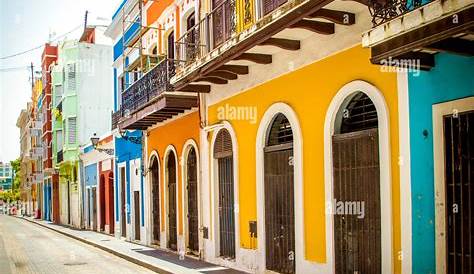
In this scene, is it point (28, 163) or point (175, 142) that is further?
point (28, 163)

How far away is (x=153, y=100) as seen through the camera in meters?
14.6

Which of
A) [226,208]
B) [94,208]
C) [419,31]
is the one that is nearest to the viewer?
[419,31]

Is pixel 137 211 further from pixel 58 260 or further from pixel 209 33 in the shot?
pixel 209 33

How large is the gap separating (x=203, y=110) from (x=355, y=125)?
579 cm

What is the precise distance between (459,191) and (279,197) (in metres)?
4.25

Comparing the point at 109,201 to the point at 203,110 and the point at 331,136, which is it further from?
the point at 331,136

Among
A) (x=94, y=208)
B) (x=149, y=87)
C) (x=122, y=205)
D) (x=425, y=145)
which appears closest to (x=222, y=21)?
(x=149, y=87)

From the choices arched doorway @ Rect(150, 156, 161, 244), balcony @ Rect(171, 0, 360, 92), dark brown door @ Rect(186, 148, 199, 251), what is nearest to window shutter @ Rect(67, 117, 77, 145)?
arched doorway @ Rect(150, 156, 161, 244)

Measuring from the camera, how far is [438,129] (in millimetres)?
6426

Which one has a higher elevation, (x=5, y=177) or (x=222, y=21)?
(x=222, y=21)

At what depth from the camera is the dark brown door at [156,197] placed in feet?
57.5

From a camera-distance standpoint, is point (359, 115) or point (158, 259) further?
point (158, 259)

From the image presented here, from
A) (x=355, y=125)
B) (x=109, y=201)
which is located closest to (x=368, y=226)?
(x=355, y=125)

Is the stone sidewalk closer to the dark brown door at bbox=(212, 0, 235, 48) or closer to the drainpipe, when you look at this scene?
the dark brown door at bbox=(212, 0, 235, 48)
